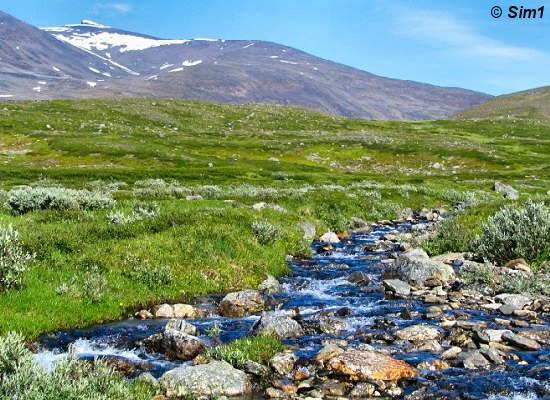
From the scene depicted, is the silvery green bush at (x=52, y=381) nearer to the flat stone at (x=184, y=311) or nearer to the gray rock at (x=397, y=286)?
the flat stone at (x=184, y=311)

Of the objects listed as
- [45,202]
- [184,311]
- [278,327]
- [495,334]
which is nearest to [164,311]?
[184,311]

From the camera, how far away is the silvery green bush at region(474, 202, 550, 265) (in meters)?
21.0

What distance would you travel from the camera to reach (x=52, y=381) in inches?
309

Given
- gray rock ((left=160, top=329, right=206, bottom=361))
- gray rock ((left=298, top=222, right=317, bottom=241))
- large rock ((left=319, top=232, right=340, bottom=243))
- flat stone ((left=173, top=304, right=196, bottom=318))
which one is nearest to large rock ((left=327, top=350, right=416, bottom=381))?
gray rock ((left=160, top=329, right=206, bottom=361))

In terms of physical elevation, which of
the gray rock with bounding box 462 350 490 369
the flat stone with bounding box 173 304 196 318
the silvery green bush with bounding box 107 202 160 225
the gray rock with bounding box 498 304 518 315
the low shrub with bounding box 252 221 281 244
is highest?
the silvery green bush with bounding box 107 202 160 225

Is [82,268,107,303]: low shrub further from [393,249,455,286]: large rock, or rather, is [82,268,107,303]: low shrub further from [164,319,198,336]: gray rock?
[393,249,455,286]: large rock

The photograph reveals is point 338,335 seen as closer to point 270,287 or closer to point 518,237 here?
point 270,287

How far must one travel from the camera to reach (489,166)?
94.9 meters

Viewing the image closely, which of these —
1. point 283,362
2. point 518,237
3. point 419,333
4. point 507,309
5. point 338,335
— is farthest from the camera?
point 518,237

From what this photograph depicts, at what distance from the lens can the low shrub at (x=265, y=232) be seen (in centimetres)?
2312

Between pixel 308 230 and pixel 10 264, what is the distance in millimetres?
17606

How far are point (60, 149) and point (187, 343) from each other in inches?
3392

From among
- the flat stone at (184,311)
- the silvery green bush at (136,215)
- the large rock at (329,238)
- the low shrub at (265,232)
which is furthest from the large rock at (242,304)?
the large rock at (329,238)

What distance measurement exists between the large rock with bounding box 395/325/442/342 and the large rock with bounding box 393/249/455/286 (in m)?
5.58
